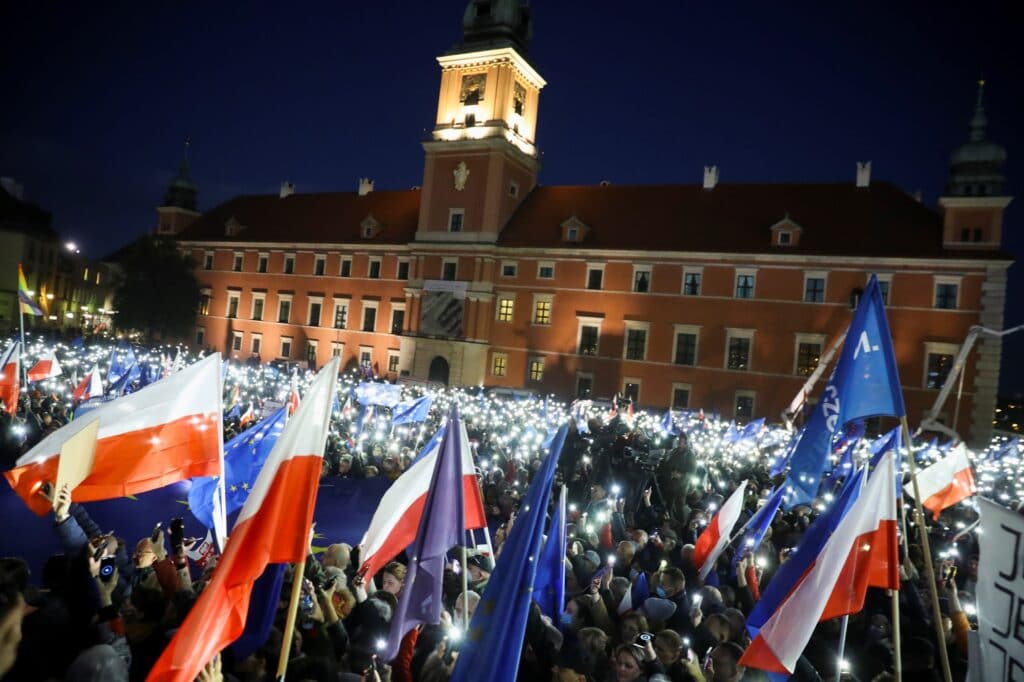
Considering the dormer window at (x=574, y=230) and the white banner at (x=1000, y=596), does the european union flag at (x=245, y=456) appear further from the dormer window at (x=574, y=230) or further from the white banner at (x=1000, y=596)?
the dormer window at (x=574, y=230)

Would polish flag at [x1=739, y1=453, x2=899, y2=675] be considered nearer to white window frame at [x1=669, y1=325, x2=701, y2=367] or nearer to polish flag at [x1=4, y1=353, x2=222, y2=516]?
polish flag at [x1=4, y1=353, x2=222, y2=516]

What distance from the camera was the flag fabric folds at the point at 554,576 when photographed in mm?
6062

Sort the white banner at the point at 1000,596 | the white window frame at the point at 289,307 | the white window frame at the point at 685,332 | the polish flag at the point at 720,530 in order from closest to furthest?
the white banner at the point at 1000,596, the polish flag at the point at 720,530, the white window frame at the point at 685,332, the white window frame at the point at 289,307

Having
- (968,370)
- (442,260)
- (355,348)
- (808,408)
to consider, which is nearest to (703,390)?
(808,408)

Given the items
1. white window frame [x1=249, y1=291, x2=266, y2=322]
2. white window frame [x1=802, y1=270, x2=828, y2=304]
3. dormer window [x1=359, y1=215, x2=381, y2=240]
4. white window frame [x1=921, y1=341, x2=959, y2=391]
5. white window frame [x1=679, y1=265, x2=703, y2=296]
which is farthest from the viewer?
white window frame [x1=249, y1=291, x2=266, y2=322]

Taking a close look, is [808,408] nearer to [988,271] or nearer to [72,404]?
[988,271]

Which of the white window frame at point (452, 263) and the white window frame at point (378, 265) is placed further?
the white window frame at point (378, 265)

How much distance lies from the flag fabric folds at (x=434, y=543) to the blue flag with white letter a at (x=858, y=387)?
9.49 ft

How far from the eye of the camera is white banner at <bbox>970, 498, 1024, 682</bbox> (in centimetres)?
315

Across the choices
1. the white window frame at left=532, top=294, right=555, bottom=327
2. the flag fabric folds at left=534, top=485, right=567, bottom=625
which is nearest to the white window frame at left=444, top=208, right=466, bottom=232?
the white window frame at left=532, top=294, right=555, bottom=327

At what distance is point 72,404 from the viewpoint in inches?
591

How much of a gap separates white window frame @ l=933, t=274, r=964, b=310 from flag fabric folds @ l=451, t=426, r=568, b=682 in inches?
1229

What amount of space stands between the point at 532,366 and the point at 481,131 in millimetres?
14757

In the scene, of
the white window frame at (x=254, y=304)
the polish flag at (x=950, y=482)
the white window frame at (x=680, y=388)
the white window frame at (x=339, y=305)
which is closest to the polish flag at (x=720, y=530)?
the polish flag at (x=950, y=482)
